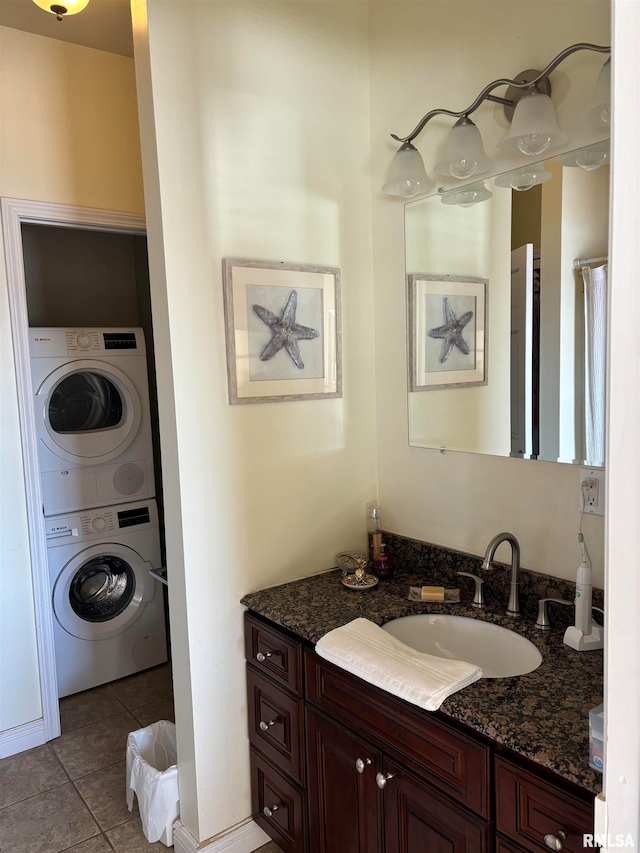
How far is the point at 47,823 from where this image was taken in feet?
7.12

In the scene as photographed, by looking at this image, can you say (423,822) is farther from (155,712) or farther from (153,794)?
(155,712)

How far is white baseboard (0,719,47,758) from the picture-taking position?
257 centimetres

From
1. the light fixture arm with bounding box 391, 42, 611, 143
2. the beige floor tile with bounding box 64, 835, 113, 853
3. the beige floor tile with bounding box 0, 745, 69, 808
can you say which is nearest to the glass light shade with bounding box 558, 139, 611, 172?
the light fixture arm with bounding box 391, 42, 611, 143

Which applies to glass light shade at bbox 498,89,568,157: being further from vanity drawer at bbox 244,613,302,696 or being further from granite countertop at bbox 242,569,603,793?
vanity drawer at bbox 244,613,302,696

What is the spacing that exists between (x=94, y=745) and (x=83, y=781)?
24cm

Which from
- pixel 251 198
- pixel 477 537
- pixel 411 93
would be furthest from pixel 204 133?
pixel 477 537

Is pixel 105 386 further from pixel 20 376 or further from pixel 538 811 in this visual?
pixel 538 811

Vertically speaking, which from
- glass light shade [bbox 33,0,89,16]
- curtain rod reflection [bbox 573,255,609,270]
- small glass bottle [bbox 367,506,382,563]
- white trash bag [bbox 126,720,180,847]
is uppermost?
glass light shade [bbox 33,0,89,16]

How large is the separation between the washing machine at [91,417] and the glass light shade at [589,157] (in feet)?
7.52

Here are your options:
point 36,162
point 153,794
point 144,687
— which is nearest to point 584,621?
point 153,794

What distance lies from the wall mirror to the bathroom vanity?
1.75ft

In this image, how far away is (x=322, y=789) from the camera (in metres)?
1.66

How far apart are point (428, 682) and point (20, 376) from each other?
2.05 meters

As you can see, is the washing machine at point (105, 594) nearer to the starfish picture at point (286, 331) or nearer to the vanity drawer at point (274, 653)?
the vanity drawer at point (274, 653)
